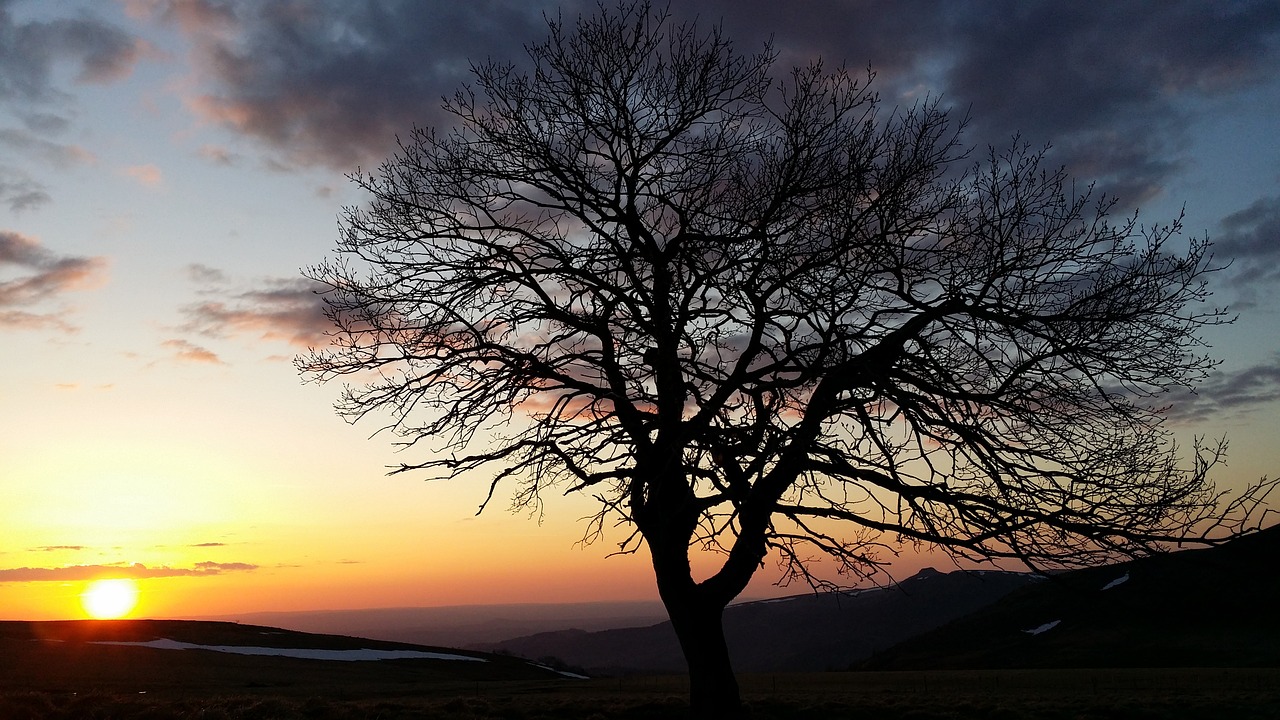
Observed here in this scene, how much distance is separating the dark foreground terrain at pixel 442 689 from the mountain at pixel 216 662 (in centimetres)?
10

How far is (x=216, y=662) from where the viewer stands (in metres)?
38.7

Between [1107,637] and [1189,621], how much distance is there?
6.78 metres

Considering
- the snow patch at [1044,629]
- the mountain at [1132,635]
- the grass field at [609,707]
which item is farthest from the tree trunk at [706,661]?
the snow patch at [1044,629]

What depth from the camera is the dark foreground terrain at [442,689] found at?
14617mm

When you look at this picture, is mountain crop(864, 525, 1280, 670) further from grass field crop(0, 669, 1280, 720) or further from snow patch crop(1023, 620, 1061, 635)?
grass field crop(0, 669, 1280, 720)

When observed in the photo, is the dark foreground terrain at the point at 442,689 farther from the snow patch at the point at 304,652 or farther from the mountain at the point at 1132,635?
the mountain at the point at 1132,635

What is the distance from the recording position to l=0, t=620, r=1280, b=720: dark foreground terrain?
14.6 metres

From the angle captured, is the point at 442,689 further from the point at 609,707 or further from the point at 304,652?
the point at 304,652

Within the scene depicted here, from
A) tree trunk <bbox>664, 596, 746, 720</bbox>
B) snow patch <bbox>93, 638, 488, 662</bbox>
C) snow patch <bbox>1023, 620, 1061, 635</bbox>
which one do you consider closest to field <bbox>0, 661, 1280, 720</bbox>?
tree trunk <bbox>664, 596, 746, 720</bbox>

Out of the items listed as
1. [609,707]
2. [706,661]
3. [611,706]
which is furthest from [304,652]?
[706,661]

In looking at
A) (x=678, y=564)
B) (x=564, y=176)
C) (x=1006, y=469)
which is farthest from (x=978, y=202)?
(x=678, y=564)

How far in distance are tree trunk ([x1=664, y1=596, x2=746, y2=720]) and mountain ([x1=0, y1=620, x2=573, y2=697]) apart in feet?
59.7

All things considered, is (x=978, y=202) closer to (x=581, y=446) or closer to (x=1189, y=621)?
(x=581, y=446)

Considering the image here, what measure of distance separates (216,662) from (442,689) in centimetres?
1526
